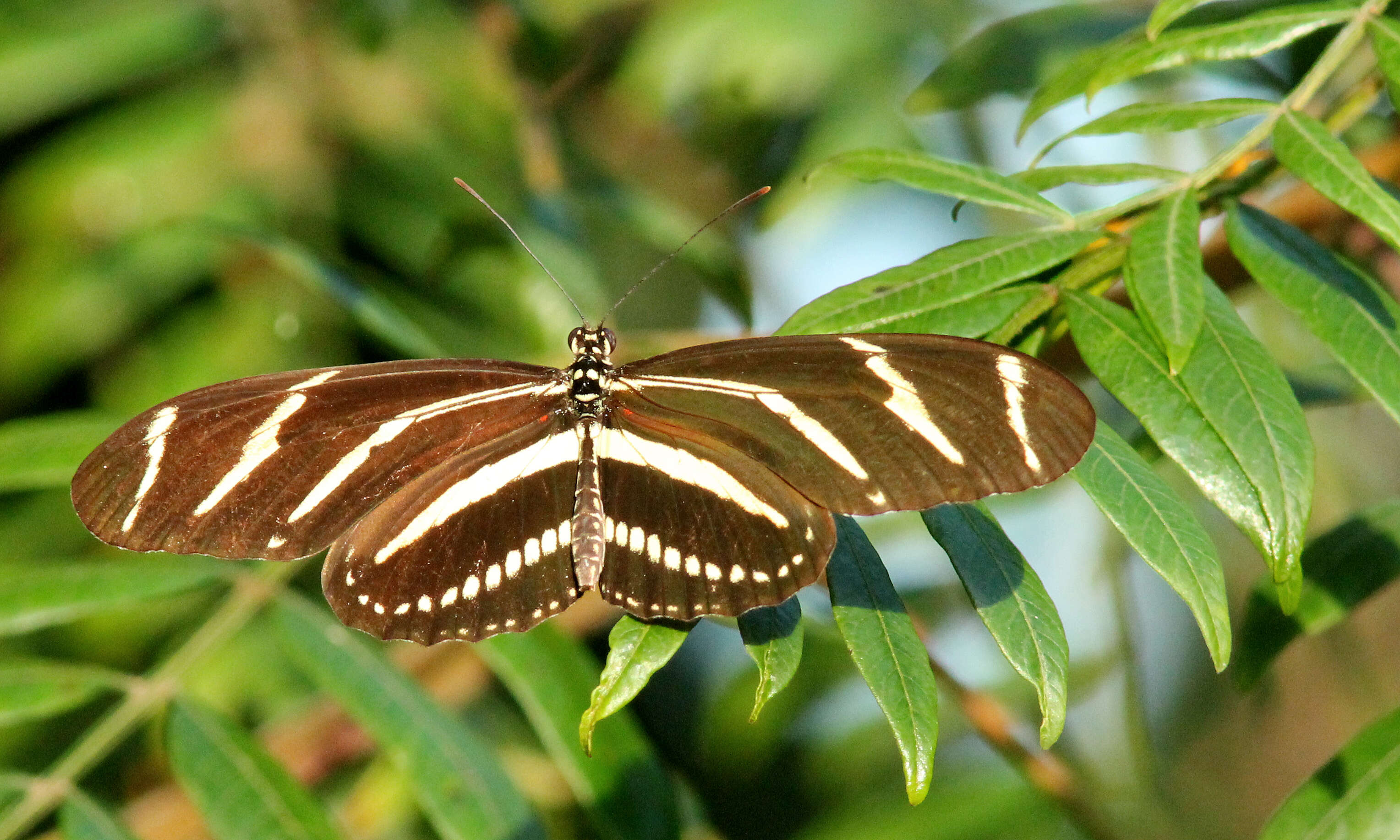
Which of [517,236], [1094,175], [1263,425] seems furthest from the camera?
[517,236]

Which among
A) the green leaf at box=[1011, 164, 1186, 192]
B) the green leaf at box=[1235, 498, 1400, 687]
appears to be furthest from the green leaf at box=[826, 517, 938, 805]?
the green leaf at box=[1235, 498, 1400, 687]

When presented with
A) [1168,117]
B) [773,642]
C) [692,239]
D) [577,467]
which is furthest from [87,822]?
[1168,117]

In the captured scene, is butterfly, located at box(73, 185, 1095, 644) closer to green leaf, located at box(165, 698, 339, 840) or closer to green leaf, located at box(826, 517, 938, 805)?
green leaf, located at box(826, 517, 938, 805)

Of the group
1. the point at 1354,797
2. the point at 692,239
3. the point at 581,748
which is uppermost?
the point at 692,239

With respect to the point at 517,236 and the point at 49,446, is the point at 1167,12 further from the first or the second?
the point at 49,446

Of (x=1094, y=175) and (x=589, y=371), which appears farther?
(x=589, y=371)

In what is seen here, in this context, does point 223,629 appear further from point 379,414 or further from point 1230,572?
point 1230,572

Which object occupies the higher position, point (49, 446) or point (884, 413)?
point (49, 446)

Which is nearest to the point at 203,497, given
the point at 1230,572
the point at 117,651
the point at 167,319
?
the point at 117,651

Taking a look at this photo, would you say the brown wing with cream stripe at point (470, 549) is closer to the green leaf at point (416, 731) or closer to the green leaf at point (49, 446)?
the green leaf at point (416, 731)
